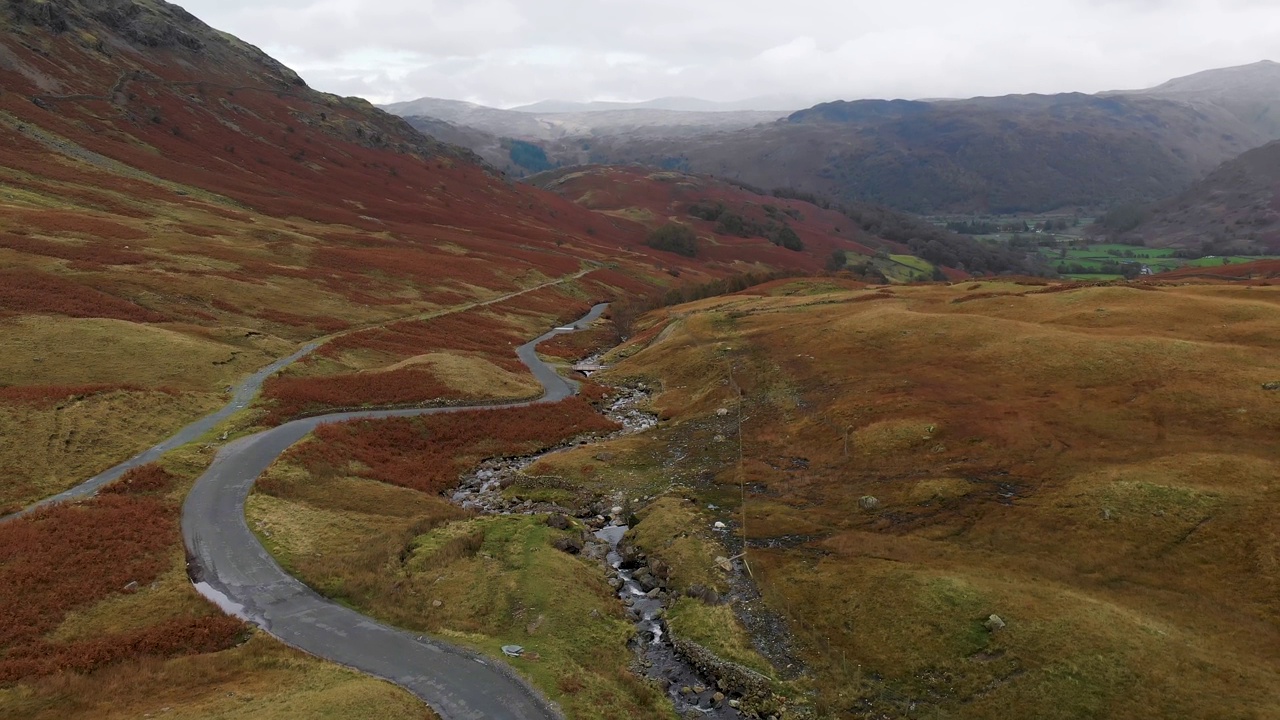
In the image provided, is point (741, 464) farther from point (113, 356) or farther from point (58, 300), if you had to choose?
point (58, 300)

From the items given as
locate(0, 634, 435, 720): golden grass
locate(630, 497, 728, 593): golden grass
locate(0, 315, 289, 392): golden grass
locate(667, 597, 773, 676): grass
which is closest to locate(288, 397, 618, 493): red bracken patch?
locate(0, 315, 289, 392): golden grass

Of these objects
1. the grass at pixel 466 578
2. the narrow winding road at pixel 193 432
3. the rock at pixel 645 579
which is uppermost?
the narrow winding road at pixel 193 432

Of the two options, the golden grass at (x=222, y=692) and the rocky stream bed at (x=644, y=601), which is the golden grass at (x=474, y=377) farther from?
the golden grass at (x=222, y=692)

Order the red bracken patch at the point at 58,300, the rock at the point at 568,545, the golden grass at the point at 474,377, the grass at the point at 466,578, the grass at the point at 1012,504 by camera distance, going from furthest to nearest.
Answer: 1. the golden grass at the point at 474,377
2. the red bracken patch at the point at 58,300
3. the rock at the point at 568,545
4. the grass at the point at 466,578
5. the grass at the point at 1012,504

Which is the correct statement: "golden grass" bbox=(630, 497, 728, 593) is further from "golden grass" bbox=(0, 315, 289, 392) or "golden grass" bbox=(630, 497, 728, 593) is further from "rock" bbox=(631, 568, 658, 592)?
"golden grass" bbox=(0, 315, 289, 392)

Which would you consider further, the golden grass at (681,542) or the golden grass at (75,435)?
the golden grass at (75,435)

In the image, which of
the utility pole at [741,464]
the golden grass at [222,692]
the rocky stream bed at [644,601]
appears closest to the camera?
the golden grass at [222,692]

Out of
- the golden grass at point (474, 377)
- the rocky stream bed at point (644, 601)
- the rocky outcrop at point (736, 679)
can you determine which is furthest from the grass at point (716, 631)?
the golden grass at point (474, 377)

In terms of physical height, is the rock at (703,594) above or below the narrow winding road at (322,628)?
below
